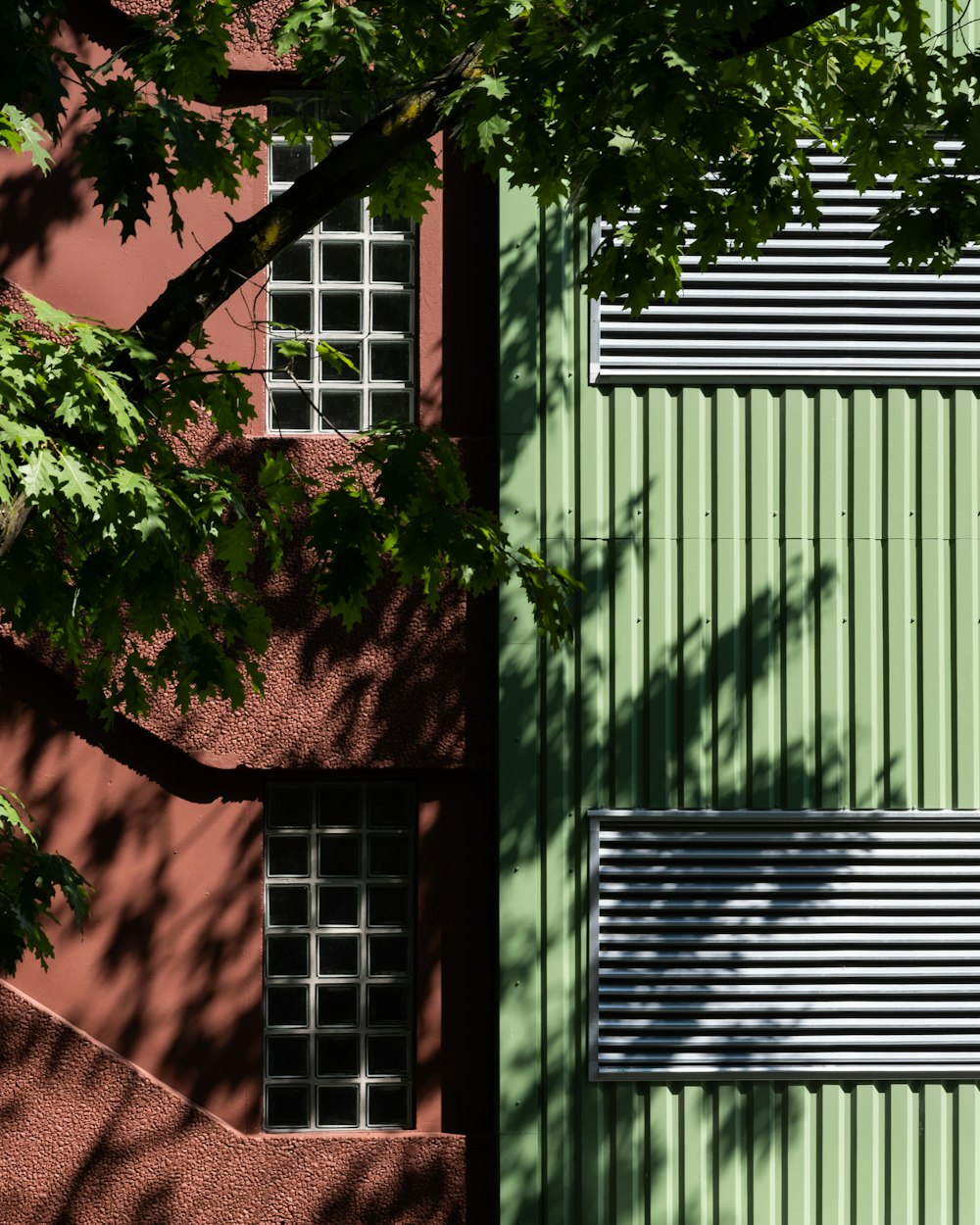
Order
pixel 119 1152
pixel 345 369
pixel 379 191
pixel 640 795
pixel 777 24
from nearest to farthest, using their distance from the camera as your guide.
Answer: pixel 777 24 → pixel 379 191 → pixel 119 1152 → pixel 640 795 → pixel 345 369

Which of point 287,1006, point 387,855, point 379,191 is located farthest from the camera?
point 387,855

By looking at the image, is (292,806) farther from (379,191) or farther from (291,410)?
(379,191)

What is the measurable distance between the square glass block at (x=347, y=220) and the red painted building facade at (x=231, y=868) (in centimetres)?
43

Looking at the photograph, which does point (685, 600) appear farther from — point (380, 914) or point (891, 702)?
point (380, 914)

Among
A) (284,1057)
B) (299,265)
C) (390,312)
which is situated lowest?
(284,1057)

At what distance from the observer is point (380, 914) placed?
23.1 ft

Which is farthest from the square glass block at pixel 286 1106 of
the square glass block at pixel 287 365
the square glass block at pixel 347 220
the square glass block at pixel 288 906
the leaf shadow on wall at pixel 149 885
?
the square glass block at pixel 347 220

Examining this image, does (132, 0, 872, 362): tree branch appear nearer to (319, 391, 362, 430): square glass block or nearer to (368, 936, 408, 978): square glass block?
(319, 391, 362, 430): square glass block

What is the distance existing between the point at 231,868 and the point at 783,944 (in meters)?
2.98

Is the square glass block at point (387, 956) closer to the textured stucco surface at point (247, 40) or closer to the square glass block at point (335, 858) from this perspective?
the square glass block at point (335, 858)

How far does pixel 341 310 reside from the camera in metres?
7.21

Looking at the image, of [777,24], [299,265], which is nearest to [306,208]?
[777,24]

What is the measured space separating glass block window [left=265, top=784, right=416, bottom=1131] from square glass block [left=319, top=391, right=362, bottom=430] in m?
2.03

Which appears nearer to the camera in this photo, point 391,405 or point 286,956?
point 286,956
